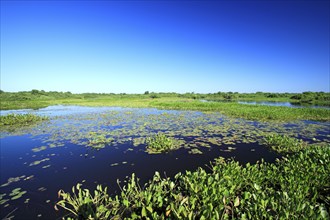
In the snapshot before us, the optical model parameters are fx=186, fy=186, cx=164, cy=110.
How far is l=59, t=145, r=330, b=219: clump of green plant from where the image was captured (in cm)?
270

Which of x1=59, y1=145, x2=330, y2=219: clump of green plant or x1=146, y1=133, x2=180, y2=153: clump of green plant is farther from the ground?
x1=59, y1=145, x2=330, y2=219: clump of green plant

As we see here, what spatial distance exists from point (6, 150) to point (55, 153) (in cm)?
283

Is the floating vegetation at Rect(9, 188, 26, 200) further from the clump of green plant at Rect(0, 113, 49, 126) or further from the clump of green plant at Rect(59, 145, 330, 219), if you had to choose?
the clump of green plant at Rect(0, 113, 49, 126)

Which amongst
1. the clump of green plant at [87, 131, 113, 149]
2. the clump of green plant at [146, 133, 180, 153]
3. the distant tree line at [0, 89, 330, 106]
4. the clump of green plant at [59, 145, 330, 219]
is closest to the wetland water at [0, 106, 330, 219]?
the clump of green plant at [87, 131, 113, 149]

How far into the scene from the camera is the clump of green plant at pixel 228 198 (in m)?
2.70

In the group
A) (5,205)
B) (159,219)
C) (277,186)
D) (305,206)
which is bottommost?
(5,205)

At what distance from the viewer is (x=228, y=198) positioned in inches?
122

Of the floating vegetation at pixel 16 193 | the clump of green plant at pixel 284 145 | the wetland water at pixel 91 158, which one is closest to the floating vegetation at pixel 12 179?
the wetland water at pixel 91 158

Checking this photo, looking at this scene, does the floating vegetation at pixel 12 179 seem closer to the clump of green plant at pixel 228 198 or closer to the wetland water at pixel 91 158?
the wetland water at pixel 91 158

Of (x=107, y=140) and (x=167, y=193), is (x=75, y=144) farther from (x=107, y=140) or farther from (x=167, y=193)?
(x=167, y=193)

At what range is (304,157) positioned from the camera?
5902 millimetres

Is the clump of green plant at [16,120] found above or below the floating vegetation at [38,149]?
above

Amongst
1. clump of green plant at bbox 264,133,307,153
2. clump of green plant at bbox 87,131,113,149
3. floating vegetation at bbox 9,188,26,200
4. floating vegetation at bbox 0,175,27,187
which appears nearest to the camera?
floating vegetation at bbox 9,188,26,200

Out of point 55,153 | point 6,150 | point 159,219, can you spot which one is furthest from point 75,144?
point 159,219
